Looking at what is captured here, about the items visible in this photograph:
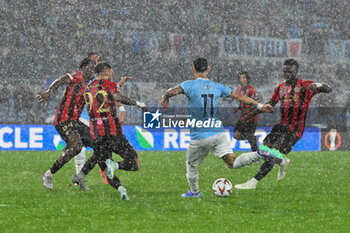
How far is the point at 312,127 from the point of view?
1658 centimetres

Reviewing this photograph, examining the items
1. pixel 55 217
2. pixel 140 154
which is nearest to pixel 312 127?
pixel 140 154

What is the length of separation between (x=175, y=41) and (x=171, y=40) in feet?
0.60

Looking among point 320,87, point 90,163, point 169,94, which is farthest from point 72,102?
point 320,87

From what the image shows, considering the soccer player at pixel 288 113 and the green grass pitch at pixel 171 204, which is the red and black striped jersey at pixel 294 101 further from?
the green grass pitch at pixel 171 204

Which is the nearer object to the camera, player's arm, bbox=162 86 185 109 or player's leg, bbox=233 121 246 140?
player's arm, bbox=162 86 185 109

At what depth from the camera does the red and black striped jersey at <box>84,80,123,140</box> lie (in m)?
7.14

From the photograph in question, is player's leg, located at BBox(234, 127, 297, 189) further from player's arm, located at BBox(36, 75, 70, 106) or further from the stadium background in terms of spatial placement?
the stadium background

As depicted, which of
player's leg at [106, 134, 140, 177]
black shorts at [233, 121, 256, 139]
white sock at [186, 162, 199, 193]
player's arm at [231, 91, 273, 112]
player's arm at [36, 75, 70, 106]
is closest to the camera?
player's arm at [231, 91, 273, 112]

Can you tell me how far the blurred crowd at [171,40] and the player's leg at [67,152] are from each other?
41.8ft

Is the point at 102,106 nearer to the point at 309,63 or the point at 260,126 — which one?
the point at 260,126

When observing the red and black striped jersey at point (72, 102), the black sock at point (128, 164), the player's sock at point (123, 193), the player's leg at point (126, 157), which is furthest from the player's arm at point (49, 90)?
the player's sock at point (123, 193)

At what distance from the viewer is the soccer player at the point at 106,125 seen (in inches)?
279

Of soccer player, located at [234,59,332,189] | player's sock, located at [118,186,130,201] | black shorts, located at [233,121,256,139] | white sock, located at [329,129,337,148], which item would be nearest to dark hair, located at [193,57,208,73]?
soccer player, located at [234,59,332,189]

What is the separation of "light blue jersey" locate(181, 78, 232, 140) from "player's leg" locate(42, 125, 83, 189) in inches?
73.6
